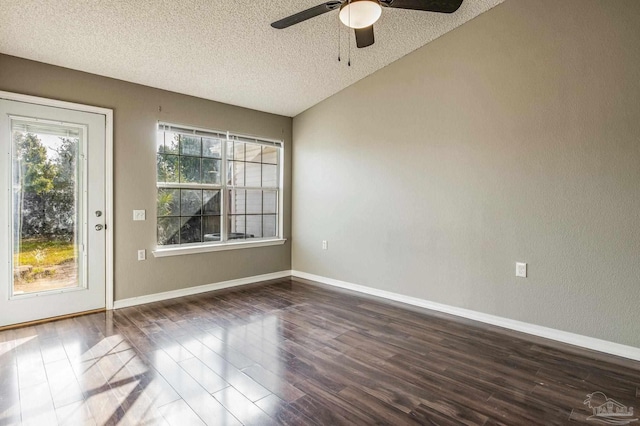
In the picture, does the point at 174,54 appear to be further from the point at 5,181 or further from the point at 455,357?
the point at 455,357

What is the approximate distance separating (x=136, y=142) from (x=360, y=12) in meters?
2.88

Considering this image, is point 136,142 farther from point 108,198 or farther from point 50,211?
point 50,211

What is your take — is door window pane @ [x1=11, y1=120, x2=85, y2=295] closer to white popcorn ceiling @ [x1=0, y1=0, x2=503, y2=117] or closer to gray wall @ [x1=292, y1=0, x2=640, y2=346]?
white popcorn ceiling @ [x1=0, y1=0, x2=503, y2=117]

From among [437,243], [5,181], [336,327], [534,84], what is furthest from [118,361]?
[534,84]

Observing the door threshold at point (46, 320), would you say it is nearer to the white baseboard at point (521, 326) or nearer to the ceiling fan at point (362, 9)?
the white baseboard at point (521, 326)

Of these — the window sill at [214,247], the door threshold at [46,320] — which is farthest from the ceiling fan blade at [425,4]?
the door threshold at [46,320]

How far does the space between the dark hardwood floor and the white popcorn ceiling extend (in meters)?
2.50

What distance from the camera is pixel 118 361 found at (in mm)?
2521

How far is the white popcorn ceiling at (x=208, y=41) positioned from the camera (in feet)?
9.07

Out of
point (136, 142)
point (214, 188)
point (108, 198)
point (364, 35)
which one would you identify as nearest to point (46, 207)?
point (108, 198)

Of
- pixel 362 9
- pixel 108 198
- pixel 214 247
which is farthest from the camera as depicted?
pixel 214 247

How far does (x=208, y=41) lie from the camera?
10.7 feet

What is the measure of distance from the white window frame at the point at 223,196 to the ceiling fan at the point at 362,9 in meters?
2.16

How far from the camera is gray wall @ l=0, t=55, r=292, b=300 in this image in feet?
11.0
